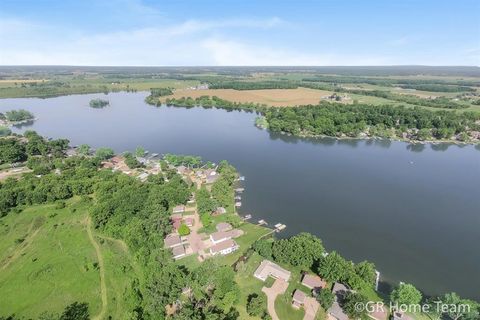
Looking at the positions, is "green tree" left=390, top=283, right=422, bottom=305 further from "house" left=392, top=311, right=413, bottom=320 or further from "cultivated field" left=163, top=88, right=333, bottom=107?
"cultivated field" left=163, top=88, right=333, bottom=107

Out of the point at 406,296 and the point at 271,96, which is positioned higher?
the point at 271,96

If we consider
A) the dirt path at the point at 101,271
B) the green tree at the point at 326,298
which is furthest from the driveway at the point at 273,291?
the dirt path at the point at 101,271

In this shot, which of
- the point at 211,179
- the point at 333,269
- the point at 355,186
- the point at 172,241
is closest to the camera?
the point at 333,269

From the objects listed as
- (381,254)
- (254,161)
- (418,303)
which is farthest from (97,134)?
(418,303)

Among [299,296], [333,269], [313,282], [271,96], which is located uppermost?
[271,96]

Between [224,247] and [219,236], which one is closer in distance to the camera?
[224,247]

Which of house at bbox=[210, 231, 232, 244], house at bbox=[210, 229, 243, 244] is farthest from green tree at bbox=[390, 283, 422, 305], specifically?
house at bbox=[210, 231, 232, 244]

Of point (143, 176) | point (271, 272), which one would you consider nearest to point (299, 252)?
point (271, 272)

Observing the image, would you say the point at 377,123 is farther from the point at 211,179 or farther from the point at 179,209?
the point at 179,209

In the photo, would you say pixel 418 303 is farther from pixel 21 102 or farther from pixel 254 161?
pixel 21 102

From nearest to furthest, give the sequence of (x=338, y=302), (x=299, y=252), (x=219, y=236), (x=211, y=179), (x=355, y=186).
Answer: (x=338, y=302)
(x=299, y=252)
(x=219, y=236)
(x=211, y=179)
(x=355, y=186)
